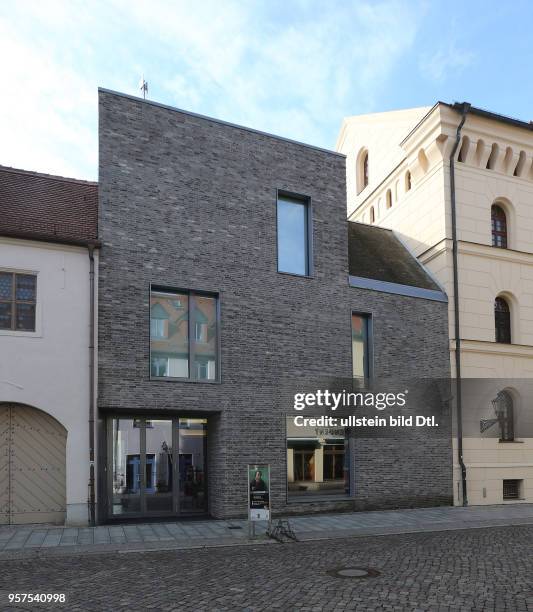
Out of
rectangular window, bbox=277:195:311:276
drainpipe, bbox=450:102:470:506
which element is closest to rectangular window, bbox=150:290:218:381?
rectangular window, bbox=277:195:311:276

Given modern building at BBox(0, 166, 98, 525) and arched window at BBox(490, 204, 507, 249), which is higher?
arched window at BBox(490, 204, 507, 249)

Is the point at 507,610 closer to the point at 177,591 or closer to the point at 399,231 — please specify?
the point at 177,591

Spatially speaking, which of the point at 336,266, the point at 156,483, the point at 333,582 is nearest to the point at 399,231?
the point at 336,266

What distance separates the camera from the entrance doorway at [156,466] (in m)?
16.1

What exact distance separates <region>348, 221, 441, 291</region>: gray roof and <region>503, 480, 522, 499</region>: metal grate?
6558mm

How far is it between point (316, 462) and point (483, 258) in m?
9.11

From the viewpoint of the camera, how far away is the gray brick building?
640 inches

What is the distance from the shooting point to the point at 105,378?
15602 millimetres

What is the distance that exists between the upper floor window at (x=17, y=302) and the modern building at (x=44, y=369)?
0.02m

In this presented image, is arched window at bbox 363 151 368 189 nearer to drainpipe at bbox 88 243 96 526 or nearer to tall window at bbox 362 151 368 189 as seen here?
tall window at bbox 362 151 368 189

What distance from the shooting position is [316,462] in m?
18.3

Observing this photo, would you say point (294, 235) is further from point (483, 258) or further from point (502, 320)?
point (502, 320)

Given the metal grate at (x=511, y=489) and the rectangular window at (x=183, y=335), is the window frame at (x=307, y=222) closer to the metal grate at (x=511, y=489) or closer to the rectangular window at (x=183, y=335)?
the rectangular window at (x=183, y=335)

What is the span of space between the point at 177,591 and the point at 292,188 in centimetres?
1237
